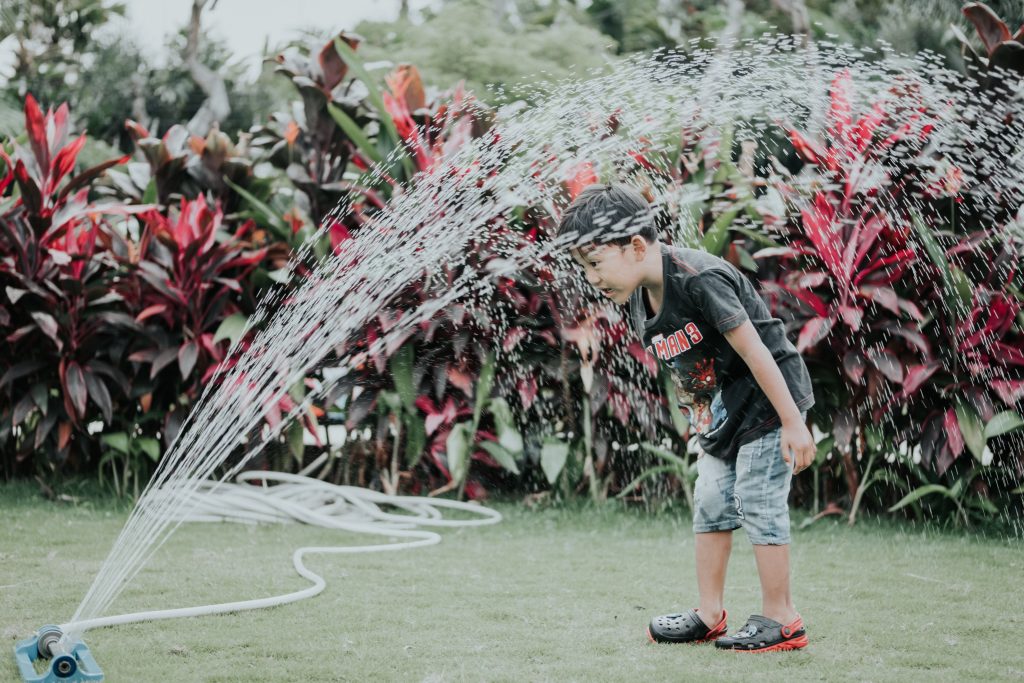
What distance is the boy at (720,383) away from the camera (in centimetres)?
243

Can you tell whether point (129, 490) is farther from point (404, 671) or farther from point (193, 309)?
point (404, 671)

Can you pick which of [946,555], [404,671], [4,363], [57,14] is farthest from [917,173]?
[57,14]

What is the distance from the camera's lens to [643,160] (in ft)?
14.9

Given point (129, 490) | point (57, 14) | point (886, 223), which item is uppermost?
point (57, 14)

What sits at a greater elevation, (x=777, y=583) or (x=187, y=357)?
(x=187, y=357)

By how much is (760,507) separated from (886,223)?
193 centimetres

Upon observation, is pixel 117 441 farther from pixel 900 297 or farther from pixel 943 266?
pixel 943 266

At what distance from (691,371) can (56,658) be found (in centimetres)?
155

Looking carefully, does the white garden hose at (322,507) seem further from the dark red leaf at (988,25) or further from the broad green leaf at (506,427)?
the dark red leaf at (988,25)

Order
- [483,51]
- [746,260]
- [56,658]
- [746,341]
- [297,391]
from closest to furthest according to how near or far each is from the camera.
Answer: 1. [56,658]
2. [746,341]
3. [746,260]
4. [297,391]
5. [483,51]

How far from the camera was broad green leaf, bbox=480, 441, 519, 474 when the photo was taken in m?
4.32

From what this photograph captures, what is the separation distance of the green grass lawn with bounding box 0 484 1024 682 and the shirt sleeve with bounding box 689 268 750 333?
2.55 ft

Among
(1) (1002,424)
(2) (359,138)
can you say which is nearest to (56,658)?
(2) (359,138)

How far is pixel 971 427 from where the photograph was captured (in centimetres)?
382
